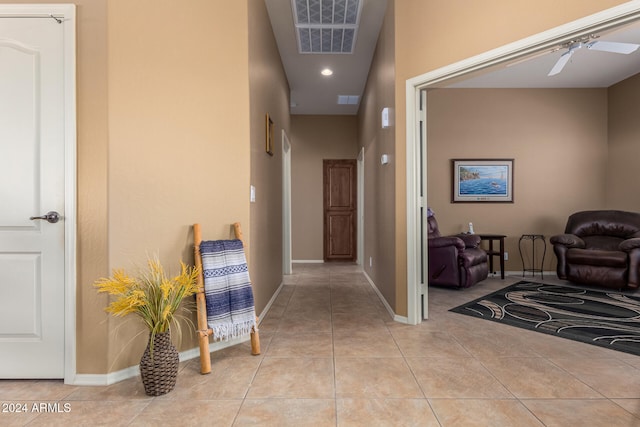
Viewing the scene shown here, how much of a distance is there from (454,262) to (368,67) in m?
2.82

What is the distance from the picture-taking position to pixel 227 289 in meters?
2.17

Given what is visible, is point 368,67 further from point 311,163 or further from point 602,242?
point 602,242

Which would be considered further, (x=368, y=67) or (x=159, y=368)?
(x=368, y=67)

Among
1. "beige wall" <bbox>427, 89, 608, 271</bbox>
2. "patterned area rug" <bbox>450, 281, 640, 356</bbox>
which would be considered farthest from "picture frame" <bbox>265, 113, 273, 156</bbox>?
"beige wall" <bbox>427, 89, 608, 271</bbox>

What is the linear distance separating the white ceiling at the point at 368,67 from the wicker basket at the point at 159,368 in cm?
308

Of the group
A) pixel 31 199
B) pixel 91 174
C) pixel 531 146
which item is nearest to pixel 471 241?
pixel 531 146

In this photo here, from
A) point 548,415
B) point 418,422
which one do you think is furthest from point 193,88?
point 548,415

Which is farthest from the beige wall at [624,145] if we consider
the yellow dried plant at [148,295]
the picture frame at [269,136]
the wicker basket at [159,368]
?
the wicker basket at [159,368]

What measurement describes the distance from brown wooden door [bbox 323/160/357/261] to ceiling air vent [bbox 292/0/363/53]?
8.97 feet

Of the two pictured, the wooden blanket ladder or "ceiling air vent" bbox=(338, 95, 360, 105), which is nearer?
the wooden blanket ladder

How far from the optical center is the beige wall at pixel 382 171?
9.92 feet

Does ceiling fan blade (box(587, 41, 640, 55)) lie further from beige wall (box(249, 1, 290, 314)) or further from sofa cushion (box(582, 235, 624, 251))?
beige wall (box(249, 1, 290, 314))

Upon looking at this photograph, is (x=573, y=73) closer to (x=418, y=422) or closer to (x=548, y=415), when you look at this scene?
(x=548, y=415)

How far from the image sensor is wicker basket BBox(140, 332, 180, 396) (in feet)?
5.63
